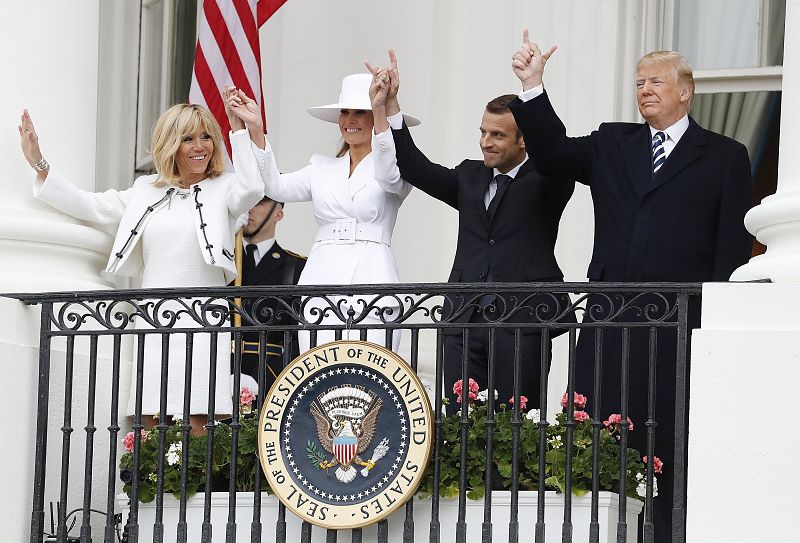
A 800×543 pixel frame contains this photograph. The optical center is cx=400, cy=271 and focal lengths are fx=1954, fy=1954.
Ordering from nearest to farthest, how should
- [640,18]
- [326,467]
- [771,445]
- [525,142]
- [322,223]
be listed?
[771,445] → [326,467] → [525,142] → [322,223] → [640,18]

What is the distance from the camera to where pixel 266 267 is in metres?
9.49

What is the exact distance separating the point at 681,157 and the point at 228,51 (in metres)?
3.50

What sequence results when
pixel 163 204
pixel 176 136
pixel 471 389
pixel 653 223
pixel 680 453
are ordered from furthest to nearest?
pixel 163 204 → pixel 176 136 → pixel 653 223 → pixel 471 389 → pixel 680 453

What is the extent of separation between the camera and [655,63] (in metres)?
7.73

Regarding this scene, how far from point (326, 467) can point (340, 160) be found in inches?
69.4

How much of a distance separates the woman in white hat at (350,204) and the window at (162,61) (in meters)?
4.14

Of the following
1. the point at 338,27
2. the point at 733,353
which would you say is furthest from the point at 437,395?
the point at 338,27

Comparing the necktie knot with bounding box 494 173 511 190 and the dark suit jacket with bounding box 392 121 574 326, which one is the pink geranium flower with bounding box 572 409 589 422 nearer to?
the dark suit jacket with bounding box 392 121 574 326

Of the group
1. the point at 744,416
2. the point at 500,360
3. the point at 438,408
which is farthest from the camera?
the point at 500,360

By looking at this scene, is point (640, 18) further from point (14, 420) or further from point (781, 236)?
point (14, 420)

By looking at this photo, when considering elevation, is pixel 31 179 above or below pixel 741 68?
below

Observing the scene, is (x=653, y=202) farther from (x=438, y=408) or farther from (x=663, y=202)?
(x=438, y=408)

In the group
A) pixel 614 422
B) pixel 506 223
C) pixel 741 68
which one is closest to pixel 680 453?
pixel 614 422

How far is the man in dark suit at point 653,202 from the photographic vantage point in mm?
7508
